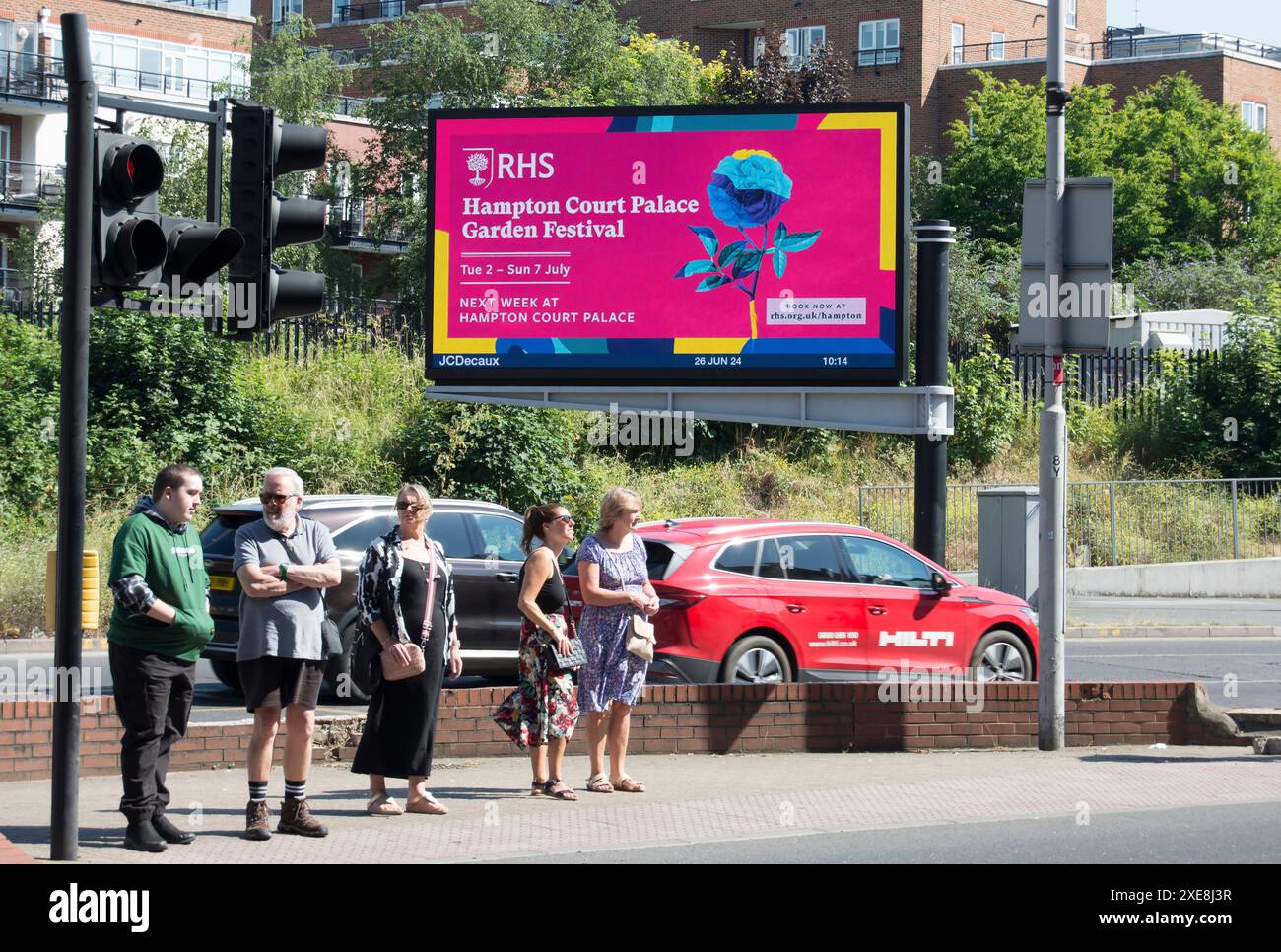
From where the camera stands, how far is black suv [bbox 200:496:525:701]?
44.8 ft

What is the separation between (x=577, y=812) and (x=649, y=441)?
18751 millimetres

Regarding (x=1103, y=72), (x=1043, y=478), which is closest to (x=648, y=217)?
(x=1043, y=478)

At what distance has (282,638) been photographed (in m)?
8.27

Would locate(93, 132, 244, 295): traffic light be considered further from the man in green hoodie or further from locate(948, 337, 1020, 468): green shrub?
locate(948, 337, 1020, 468): green shrub

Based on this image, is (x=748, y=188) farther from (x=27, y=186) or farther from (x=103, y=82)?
(x=103, y=82)

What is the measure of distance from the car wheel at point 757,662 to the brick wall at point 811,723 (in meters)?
1.19

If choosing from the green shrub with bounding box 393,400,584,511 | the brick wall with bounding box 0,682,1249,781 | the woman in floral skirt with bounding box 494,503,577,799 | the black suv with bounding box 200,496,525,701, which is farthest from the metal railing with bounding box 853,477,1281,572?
the woman in floral skirt with bounding box 494,503,577,799

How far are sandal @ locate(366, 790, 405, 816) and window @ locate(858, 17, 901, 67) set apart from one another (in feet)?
195

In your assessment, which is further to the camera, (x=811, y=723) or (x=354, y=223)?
(x=354, y=223)

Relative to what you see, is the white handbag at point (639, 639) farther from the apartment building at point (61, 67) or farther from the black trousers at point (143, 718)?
the apartment building at point (61, 67)

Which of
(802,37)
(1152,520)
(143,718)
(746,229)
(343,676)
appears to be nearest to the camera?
(143,718)

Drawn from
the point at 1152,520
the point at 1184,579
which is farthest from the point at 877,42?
the point at 1184,579

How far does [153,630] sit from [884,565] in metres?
7.42

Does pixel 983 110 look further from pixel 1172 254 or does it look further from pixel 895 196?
pixel 895 196
